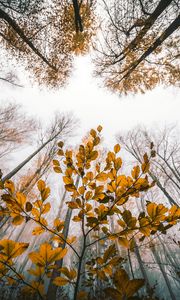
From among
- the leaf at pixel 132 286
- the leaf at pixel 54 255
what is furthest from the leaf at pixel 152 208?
the leaf at pixel 54 255

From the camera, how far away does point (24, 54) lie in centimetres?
648

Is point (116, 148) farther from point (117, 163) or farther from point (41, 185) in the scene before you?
point (41, 185)

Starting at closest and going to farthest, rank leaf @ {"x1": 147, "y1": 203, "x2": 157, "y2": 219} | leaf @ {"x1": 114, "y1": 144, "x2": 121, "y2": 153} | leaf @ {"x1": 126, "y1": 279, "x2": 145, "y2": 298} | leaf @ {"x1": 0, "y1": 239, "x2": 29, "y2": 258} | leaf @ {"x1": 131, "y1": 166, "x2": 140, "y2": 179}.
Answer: leaf @ {"x1": 126, "y1": 279, "x2": 145, "y2": 298}, leaf @ {"x1": 0, "y1": 239, "x2": 29, "y2": 258}, leaf @ {"x1": 147, "y1": 203, "x2": 157, "y2": 219}, leaf @ {"x1": 131, "y1": 166, "x2": 140, "y2": 179}, leaf @ {"x1": 114, "y1": 144, "x2": 121, "y2": 153}

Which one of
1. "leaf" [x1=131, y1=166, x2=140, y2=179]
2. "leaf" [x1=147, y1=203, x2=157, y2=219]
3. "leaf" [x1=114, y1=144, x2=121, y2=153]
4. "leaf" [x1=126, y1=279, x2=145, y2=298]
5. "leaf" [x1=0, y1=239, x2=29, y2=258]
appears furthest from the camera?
"leaf" [x1=114, y1=144, x2=121, y2=153]

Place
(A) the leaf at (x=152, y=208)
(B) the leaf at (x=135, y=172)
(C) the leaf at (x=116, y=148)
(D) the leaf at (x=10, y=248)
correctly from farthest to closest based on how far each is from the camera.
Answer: (C) the leaf at (x=116, y=148), (B) the leaf at (x=135, y=172), (A) the leaf at (x=152, y=208), (D) the leaf at (x=10, y=248)

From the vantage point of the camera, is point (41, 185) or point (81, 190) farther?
point (81, 190)

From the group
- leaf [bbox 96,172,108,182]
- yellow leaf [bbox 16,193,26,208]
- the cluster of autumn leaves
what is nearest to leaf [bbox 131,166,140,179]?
the cluster of autumn leaves

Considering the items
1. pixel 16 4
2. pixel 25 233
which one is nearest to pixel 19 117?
pixel 16 4

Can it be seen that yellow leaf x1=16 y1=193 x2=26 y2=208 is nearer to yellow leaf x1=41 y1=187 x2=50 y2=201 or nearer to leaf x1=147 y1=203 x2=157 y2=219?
yellow leaf x1=41 y1=187 x2=50 y2=201

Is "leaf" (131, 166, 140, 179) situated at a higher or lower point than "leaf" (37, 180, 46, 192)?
higher

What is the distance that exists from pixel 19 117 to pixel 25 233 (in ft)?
58.1

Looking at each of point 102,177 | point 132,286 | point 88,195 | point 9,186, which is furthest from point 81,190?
point 132,286

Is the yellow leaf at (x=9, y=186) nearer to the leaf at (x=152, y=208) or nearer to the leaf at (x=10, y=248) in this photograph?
the leaf at (x=10, y=248)

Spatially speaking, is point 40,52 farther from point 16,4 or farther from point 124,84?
point 124,84
